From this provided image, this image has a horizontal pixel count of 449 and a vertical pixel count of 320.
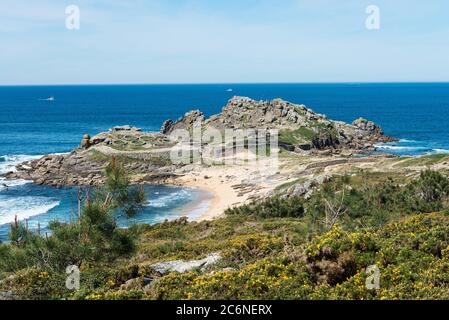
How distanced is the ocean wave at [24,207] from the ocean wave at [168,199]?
12.2 metres

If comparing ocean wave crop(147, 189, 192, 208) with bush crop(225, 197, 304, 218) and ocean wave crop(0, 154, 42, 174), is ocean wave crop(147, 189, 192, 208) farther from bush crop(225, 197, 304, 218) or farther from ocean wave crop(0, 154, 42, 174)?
ocean wave crop(0, 154, 42, 174)

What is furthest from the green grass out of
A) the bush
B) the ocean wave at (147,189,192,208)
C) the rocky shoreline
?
the ocean wave at (147,189,192,208)

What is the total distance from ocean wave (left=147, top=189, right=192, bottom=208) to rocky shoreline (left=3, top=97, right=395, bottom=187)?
8064 millimetres

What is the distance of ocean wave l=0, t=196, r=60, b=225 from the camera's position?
54469mm

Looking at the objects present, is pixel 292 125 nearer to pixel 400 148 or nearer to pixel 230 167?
pixel 400 148

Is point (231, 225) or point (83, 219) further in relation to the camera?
point (231, 225)

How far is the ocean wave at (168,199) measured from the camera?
59.6 meters

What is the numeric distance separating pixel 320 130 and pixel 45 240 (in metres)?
85.8

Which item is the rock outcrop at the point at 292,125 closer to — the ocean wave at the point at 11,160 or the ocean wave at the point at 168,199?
the ocean wave at the point at 11,160

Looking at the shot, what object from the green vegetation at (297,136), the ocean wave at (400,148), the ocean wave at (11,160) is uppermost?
the green vegetation at (297,136)

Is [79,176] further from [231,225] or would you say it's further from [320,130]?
[320,130]

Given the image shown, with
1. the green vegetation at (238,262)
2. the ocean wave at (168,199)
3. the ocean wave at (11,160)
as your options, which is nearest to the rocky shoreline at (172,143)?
the ocean wave at (11,160)

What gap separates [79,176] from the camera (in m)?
75.0

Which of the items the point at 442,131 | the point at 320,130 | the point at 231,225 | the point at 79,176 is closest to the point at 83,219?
the point at 231,225
